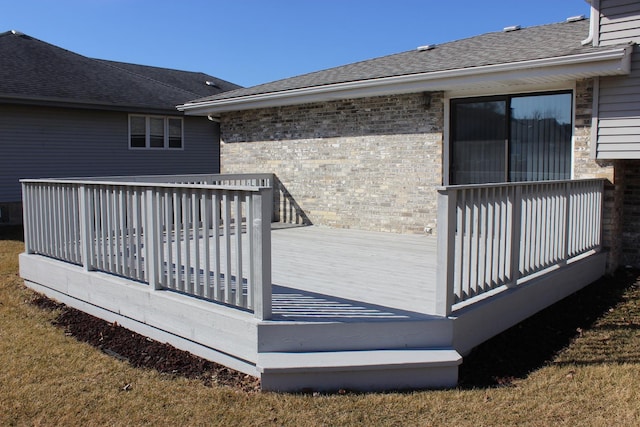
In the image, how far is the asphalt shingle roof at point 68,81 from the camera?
14352 mm

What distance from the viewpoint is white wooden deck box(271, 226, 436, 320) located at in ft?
14.7

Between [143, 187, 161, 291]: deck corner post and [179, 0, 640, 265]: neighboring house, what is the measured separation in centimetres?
472

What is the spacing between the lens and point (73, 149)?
1545 cm

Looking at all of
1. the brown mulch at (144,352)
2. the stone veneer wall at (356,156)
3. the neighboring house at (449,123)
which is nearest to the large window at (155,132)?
the neighboring house at (449,123)

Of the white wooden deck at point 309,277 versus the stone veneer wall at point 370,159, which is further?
the stone veneer wall at point 370,159

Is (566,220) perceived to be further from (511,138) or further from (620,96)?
(511,138)

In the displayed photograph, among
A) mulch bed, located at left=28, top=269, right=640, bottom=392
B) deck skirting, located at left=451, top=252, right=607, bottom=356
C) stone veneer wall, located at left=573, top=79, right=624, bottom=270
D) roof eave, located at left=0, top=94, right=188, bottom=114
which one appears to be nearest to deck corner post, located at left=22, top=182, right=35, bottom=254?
mulch bed, located at left=28, top=269, right=640, bottom=392

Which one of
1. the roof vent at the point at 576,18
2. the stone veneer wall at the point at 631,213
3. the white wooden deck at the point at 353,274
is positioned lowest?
the white wooden deck at the point at 353,274

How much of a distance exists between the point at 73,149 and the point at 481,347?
45.7ft

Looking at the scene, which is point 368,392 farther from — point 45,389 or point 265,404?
point 45,389

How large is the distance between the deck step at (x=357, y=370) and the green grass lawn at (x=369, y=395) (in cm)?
9

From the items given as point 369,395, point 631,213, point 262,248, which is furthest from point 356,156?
point 369,395

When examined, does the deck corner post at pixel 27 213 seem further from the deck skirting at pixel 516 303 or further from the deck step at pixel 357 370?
A: the deck skirting at pixel 516 303

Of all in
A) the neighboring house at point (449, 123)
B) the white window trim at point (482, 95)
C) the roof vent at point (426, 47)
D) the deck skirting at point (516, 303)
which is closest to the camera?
the deck skirting at point (516, 303)
